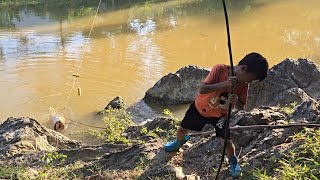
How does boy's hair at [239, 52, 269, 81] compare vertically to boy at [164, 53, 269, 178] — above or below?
above

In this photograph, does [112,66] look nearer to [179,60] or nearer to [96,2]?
[179,60]

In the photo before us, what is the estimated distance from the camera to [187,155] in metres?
4.14

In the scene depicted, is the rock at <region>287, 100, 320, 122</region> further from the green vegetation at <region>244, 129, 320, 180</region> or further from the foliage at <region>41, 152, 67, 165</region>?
the foliage at <region>41, 152, 67, 165</region>

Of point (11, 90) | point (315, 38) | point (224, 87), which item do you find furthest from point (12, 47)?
point (224, 87)

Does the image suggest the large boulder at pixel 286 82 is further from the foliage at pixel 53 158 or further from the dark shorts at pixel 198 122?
the foliage at pixel 53 158

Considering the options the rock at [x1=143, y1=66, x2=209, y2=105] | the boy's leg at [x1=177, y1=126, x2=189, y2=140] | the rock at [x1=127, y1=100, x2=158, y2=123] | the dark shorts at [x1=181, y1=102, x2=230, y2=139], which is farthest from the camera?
the rock at [x1=143, y1=66, x2=209, y2=105]

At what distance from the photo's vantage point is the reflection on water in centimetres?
926

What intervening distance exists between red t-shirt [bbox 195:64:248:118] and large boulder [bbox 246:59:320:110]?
3.07m

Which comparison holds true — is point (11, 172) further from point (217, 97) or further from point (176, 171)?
point (217, 97)

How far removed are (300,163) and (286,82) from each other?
3797 millimetres

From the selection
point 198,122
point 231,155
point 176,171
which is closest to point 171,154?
point 176,171

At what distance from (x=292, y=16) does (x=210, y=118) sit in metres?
12.9

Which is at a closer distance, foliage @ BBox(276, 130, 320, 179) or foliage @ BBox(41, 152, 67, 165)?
foliage @ BBox(276, 130, 320, 179)

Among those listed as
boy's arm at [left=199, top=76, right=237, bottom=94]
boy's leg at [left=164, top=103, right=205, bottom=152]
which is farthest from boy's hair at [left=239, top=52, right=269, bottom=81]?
boy's leg at [left=164, top=103, right=205, bottom=152]
